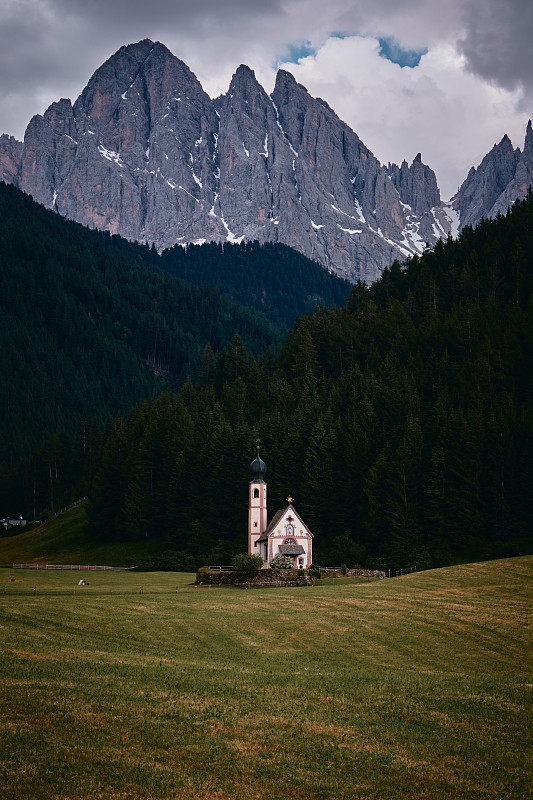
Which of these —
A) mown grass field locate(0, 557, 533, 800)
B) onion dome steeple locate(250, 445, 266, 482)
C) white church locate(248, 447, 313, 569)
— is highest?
onion dome steeple locate(250, 445, 266, 482)

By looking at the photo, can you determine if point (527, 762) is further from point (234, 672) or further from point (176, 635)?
point (176, 635)

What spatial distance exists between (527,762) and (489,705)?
5.45 metres

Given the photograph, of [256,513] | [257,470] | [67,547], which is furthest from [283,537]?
[67,547]

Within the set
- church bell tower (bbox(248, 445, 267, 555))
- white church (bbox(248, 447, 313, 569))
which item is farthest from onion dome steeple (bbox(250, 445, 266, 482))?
white church (bbox(248, 447, 313, 569))

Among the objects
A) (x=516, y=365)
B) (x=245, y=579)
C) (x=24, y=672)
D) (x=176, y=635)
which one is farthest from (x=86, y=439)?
(x=24, y=672)

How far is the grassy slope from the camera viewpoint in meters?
108

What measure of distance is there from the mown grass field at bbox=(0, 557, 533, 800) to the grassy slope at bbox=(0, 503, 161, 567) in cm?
6019

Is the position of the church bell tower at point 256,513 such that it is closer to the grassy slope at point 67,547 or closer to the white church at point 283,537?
the white church at point 283,537

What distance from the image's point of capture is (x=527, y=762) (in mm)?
20703

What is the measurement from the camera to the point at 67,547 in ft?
387

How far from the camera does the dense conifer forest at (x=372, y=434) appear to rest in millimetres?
90250

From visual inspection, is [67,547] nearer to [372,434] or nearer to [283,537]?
[283,537]

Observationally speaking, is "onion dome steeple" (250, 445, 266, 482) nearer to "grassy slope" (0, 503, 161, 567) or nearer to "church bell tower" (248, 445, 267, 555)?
"church bell tower" (248, 445, 267, 555)

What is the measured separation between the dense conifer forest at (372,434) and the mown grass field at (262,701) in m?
41.7
